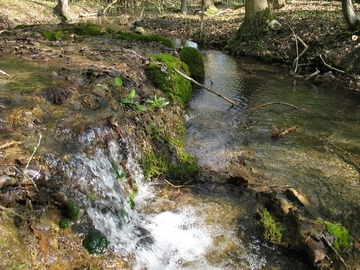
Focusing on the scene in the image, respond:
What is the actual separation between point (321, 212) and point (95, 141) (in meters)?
3.50

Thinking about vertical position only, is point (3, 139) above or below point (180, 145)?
above

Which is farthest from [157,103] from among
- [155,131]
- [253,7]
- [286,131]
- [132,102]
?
[253,7]

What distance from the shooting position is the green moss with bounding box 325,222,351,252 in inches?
163

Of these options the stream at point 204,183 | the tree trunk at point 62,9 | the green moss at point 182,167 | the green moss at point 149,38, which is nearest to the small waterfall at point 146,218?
the stream at point 204,183

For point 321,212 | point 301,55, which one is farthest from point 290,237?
point 301,55

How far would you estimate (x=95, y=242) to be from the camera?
11.8ft

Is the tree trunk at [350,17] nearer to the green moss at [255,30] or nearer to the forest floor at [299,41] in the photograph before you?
the forest floor at [299,41]

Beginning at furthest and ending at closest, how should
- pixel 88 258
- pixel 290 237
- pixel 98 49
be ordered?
pixel 98 49, pixel 290 237, pixel 88 258

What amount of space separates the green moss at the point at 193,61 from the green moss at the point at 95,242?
817cm

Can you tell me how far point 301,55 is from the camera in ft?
43.8

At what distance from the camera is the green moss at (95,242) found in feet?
11.6

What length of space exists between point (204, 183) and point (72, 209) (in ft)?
8.40

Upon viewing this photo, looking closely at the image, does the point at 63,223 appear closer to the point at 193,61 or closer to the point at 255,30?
the point at 193,61

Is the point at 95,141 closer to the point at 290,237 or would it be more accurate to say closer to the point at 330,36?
the point at 290,237
